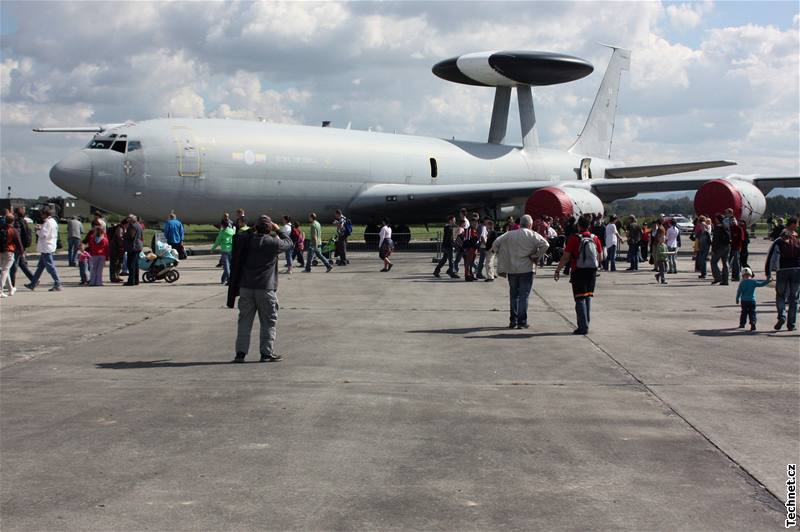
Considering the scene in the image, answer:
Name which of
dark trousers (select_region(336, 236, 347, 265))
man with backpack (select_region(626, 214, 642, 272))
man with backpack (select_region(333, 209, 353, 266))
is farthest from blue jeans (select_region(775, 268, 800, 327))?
dark trousers (select_region(336, 236, 347, 265))

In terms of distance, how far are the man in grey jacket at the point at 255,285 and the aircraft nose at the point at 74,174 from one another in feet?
53.8

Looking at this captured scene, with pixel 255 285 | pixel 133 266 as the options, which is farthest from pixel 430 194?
pixel 255 285

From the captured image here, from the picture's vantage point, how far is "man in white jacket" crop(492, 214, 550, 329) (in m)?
11.5

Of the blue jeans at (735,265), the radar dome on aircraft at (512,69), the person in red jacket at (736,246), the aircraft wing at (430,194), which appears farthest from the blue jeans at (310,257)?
the radar dome on aircraft at (512,69)

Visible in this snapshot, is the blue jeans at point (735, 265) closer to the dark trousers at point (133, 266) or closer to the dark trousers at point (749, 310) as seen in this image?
the dark trousers at point (749, 310)

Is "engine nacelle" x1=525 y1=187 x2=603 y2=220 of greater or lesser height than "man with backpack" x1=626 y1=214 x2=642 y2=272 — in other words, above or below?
above

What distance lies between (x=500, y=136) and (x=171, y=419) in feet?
125

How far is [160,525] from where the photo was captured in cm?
416

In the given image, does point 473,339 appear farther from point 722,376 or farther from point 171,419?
point 171,419

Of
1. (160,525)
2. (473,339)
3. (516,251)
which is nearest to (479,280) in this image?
(516,251)

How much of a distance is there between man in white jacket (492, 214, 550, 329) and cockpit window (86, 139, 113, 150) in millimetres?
16099

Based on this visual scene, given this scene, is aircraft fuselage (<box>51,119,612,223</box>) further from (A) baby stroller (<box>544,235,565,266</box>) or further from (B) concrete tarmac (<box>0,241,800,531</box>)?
(B) concrete tarmac (<box>0,241,800,531</box>)

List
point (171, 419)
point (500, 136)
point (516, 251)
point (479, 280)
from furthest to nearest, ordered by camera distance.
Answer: point (500, 136)
point (479, 280)
point (516, 251)
point (171, 419)

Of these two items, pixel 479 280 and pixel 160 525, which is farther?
pixel 479 280
